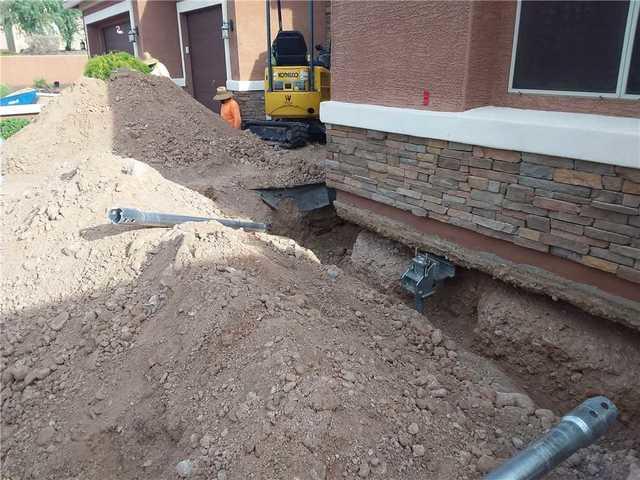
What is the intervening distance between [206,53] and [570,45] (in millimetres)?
12186

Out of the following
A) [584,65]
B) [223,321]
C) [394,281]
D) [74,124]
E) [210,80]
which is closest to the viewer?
[223,321]

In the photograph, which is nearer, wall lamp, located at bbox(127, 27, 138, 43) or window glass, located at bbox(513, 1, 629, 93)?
window glass, located at bbox(513, 1, 629, 93)

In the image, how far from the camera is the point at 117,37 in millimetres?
18562

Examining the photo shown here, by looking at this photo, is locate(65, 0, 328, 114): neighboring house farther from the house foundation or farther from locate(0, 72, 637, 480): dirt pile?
locate(0, 72, 637, 480): dirt pile

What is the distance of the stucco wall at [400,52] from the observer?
14.3 feet

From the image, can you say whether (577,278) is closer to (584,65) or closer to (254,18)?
(584,65)

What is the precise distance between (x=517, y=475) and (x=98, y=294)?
334cm

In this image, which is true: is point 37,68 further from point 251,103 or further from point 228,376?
point 228,376

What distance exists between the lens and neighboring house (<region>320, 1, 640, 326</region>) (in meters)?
3.57

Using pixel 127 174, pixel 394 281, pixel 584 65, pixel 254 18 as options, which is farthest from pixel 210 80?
pixel 584 65

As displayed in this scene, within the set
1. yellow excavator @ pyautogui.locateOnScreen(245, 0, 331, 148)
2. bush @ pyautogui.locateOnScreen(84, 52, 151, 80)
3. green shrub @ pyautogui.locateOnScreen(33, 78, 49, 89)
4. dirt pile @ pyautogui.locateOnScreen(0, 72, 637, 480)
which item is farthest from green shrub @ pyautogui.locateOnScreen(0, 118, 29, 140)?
green shrub @ pyautogui.locateOnScreen(33, 78, 49, 89)

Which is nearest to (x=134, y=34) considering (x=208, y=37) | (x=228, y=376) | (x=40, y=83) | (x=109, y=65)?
(x=208, y=37)

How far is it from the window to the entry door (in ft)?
34.6

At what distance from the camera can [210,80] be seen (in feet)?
47.2
